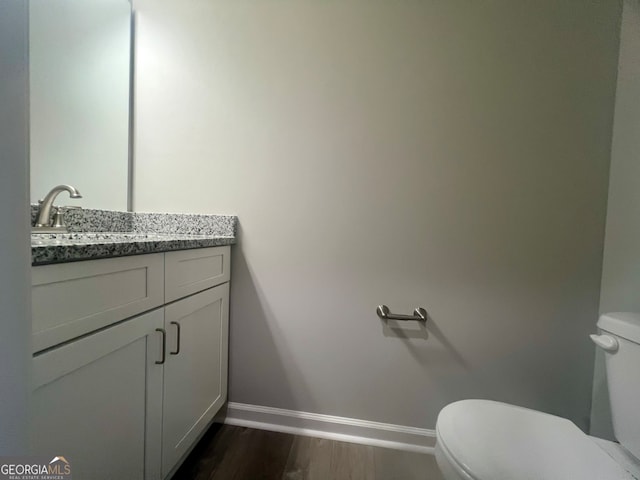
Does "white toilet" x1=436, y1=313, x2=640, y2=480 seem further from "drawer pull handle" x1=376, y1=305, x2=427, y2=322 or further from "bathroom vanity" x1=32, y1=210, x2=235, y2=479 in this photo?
"bathroom vanity" x1=32, y1=210, x2=235, y2=479

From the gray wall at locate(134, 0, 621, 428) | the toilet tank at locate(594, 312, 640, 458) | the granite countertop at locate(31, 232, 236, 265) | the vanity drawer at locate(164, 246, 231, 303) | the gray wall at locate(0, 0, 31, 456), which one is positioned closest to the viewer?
the gray wall at locate(0, 0, 31, 456)

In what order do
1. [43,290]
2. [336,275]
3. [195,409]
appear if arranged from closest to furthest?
[43,290] < [195,409] < [336,275]

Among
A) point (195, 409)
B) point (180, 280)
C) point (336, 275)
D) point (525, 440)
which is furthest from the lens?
point (336, 275)

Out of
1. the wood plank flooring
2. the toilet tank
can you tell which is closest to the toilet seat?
the toilet tank

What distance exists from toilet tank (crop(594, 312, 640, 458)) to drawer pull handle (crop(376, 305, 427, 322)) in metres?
0.53

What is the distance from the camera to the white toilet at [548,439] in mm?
650

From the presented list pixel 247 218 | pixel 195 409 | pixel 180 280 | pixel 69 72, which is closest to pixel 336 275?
pixel 247 218

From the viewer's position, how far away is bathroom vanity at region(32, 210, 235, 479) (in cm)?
54

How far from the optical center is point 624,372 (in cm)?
78

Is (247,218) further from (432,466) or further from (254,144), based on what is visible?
(432,466)

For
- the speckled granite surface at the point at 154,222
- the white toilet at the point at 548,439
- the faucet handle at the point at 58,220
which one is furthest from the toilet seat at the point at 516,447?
the faucet handle at the point at 58,220

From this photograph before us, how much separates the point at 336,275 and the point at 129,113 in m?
1.29

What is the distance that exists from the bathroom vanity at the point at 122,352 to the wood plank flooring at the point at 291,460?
15cm

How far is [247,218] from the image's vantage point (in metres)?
1.28
